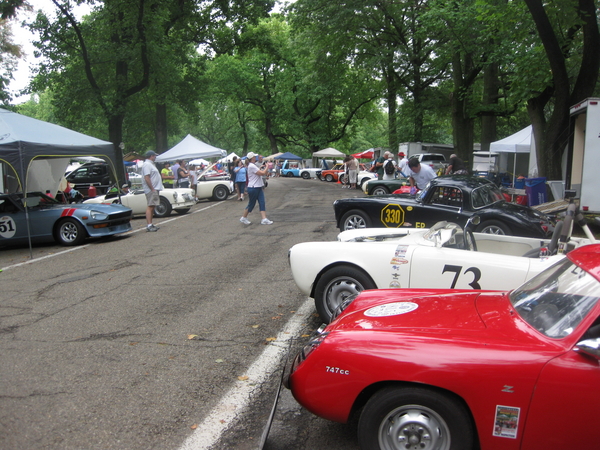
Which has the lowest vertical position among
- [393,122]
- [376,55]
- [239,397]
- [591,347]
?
[239,397]

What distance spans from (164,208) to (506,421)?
14.6 meters

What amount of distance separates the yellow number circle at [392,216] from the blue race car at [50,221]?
19.3ft

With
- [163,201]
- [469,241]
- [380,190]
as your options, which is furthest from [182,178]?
[469,241]

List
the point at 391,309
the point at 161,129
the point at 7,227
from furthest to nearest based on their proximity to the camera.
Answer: the point at 161,129, the point at 7,227, the point at 391,309

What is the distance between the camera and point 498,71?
2572 centimetres

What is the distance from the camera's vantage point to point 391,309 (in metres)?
3.26

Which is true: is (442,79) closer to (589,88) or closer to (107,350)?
(589,88)

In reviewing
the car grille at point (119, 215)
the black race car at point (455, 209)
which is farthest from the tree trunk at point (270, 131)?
the black race car at point (455, 209)

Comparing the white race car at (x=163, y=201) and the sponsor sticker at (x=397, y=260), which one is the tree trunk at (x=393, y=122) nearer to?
the white race car at (x=163, y=201)

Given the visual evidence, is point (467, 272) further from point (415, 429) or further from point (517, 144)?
point (517, 144)

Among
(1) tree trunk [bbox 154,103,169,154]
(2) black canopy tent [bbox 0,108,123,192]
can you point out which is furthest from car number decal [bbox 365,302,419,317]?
(1) tree trunk [bbox 154,103,169,154]

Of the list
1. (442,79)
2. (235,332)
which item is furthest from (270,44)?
(235,332)

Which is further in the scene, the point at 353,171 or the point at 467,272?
the point at 353,171

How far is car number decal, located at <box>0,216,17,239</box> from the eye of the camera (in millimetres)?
10695
